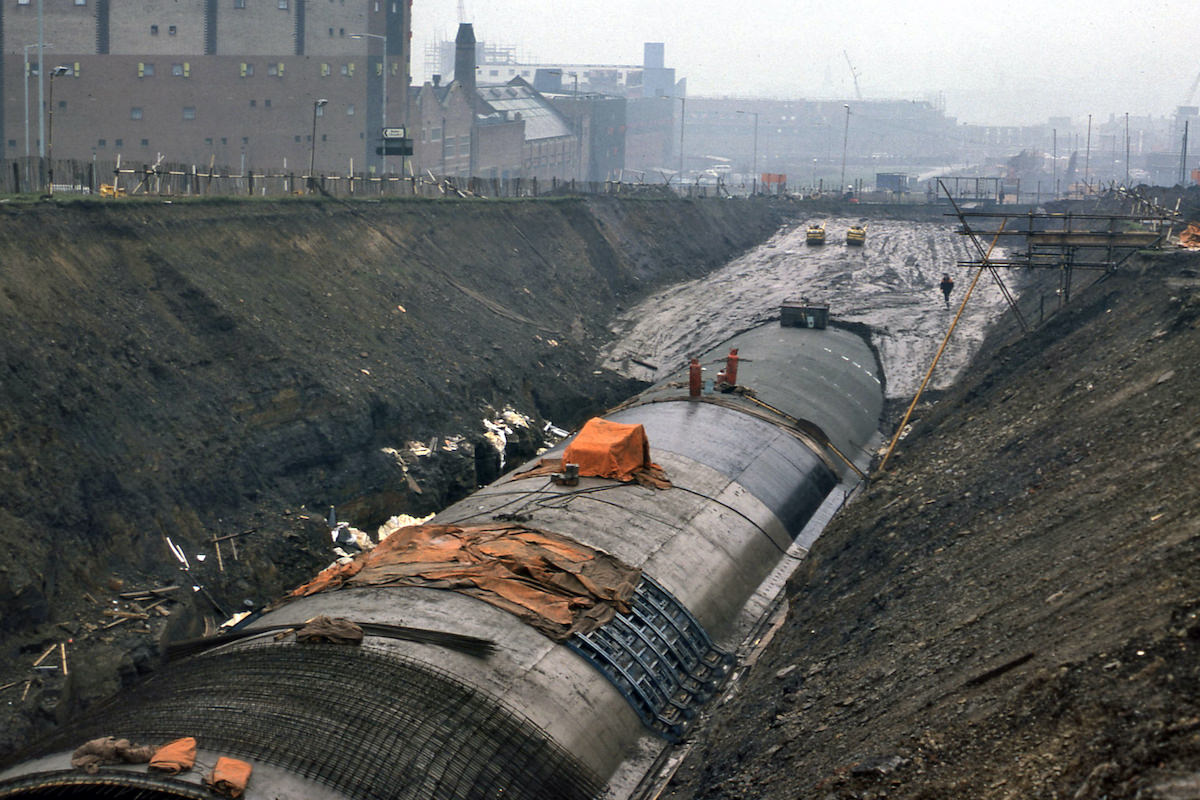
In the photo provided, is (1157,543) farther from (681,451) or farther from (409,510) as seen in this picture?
(409,510)

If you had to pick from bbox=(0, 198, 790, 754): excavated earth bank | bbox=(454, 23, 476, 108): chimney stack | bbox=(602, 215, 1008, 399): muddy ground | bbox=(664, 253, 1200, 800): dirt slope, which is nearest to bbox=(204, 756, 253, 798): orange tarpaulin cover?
bbox=(664, 253, 1200, 800): dirt slope

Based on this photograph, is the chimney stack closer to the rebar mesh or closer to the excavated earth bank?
the excavated earth bank

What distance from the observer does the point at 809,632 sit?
1789 cm

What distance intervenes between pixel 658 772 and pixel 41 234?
2023 centimetres

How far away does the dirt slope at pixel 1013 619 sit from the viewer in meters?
10.4

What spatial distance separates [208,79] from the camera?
79000mm

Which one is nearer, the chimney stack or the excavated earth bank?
the excavated earth bank

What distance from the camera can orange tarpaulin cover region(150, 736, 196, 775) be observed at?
11.6 m

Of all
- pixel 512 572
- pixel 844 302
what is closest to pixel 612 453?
pixel 512 572

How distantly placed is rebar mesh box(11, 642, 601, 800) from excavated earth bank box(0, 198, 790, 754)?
541 centimetres

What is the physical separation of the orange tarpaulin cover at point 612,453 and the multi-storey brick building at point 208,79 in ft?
188

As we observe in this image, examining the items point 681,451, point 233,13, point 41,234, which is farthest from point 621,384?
point 233,13

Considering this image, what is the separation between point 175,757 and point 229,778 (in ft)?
2.26

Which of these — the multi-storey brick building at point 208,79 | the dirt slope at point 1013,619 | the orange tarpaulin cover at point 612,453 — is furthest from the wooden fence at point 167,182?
the multi-storey brick building at point 208,79
